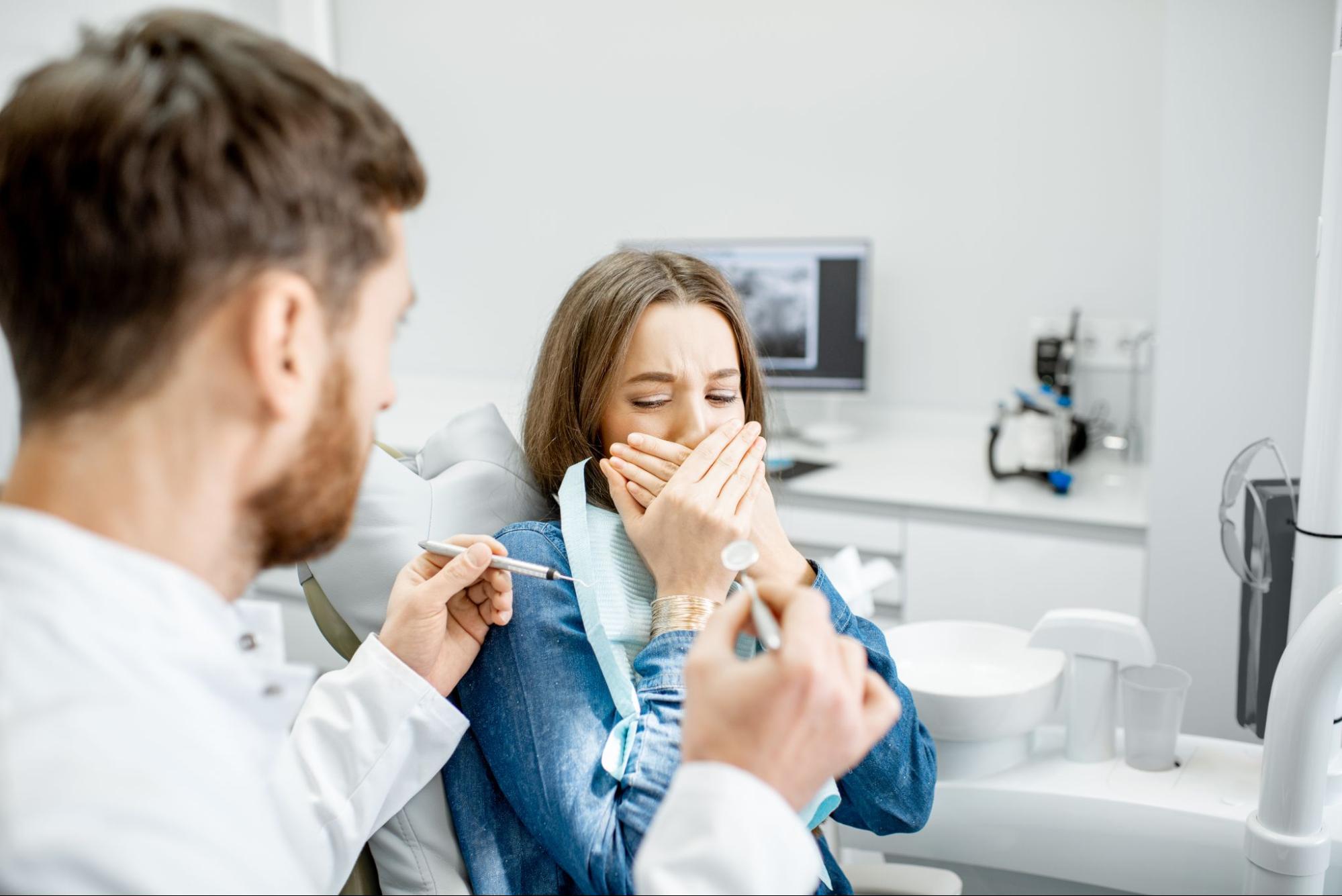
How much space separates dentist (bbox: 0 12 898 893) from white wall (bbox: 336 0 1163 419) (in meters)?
2.31

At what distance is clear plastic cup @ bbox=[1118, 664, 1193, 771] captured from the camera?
1.45 m

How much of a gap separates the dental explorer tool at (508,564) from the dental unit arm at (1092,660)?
26.6 inches

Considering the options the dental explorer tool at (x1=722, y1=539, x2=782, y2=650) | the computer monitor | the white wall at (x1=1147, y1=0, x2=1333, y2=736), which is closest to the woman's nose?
the dental explorer tool at (x1=722, y1=539, x2=782, y2=650)

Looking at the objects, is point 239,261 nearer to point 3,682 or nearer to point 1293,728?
point 3,682

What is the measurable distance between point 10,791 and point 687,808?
1.35ft

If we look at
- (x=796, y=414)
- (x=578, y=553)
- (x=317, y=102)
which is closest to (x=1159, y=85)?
(x=796, y=414)

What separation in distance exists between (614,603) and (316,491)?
0.47 m

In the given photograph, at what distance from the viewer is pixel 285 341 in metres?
0.74

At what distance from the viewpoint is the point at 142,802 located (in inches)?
25.9

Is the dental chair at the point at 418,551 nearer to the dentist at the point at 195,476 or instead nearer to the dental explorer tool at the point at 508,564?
the dental explorer tool at the point at 508,564

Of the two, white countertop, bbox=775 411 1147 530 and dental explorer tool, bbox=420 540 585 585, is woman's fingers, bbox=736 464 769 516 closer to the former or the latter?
dental explorer tool, bbox=420 540 585 585

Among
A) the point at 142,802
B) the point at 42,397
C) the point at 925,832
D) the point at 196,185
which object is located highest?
the point at 196,185

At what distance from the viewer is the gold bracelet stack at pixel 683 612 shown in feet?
3.74

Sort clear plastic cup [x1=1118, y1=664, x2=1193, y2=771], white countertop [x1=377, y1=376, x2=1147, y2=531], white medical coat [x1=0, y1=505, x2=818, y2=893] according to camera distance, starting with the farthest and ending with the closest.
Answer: white countertop [x1=377, y1=376, x2=1147, y2=531], clear plastic cup [x1=1118, y1=664, x2=1193, y2=771], white medical coat [x1=0, y1=505, x2=818, y2=893]
